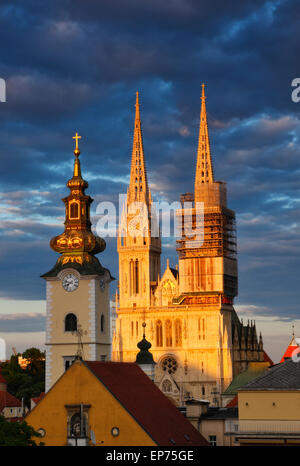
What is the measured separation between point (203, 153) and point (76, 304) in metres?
94.5

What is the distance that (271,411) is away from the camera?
189 feet

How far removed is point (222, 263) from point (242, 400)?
3365 inches

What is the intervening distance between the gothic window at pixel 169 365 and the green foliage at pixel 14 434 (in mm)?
96217

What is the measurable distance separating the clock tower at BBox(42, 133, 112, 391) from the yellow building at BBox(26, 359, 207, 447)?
8427 millimetres

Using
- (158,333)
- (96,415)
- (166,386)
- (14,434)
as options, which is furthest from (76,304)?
(158,333)

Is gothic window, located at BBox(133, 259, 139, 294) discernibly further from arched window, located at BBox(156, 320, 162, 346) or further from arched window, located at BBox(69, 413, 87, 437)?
arched window, located at BBox(69, 413, 87, 437)

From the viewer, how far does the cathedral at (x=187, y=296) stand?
5536 inches

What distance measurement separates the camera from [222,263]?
14400 cm

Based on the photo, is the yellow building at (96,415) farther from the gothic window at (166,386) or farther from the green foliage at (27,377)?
the gothic window at (166,386)

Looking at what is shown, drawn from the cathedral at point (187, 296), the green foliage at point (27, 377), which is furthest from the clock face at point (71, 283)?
the cathedral at point (187, 296)

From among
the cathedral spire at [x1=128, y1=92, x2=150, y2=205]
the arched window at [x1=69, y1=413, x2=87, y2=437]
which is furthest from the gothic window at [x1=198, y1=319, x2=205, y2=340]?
the arched window at [x1=69, y1=413, x2=87, y2=437]

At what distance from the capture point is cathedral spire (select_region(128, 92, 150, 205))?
15325 centimetres
